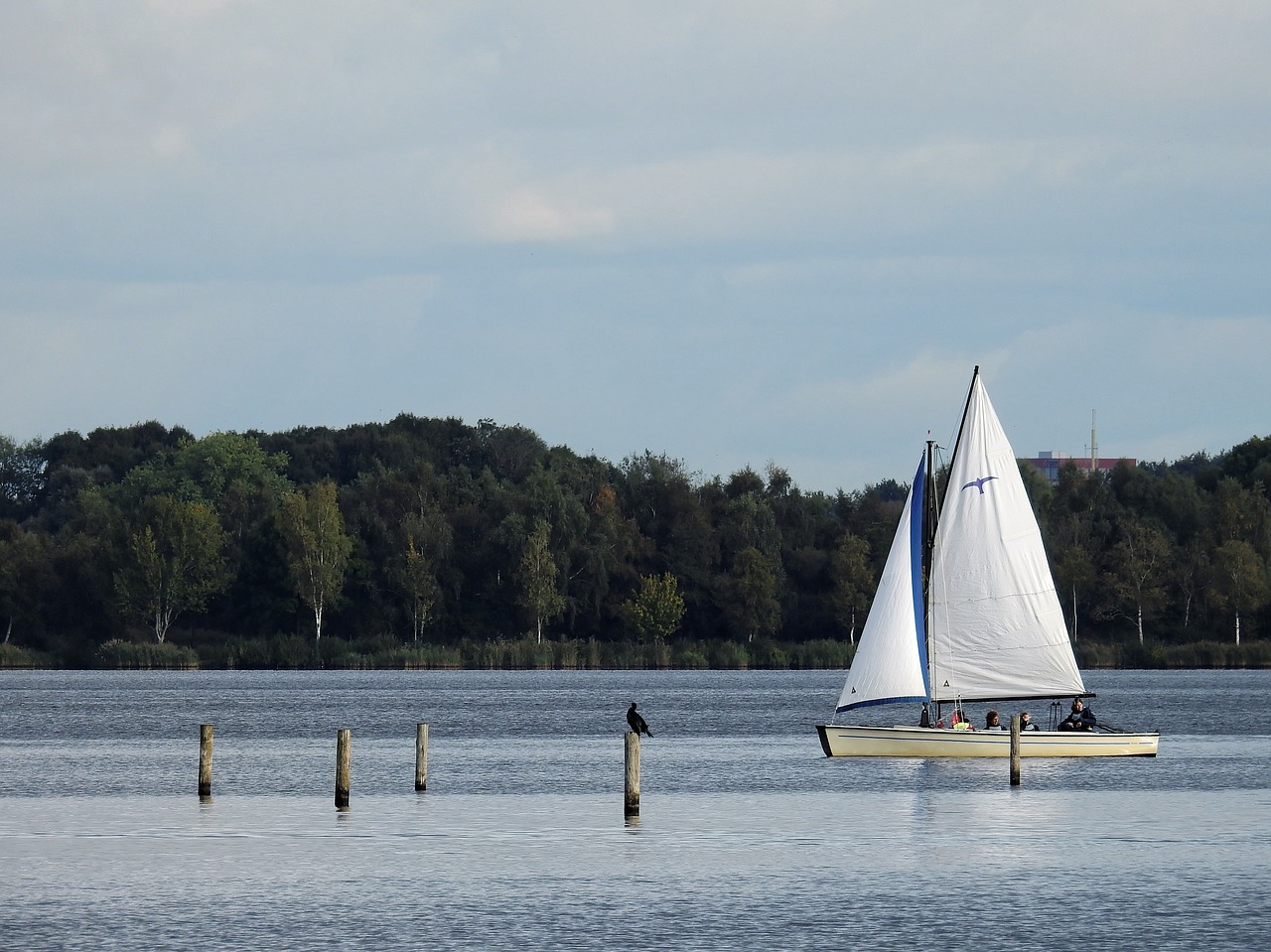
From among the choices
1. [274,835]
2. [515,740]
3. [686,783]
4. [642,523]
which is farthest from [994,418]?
[642,523]

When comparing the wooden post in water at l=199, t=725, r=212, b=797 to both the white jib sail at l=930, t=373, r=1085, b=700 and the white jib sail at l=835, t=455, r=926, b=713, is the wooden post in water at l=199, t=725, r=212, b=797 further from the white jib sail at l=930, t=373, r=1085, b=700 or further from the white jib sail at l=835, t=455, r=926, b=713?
the white jib sail at l=930, t=373, r=1085, b=700

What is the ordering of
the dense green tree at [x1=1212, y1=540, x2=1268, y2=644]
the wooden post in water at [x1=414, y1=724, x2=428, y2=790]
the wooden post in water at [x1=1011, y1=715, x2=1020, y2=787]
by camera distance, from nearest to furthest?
1. the wooden post in water at [x1=414, y1=724, x2=428, y2=790]
2. the wooden post in water at [x1=1011, y1=715, x2=1020, y2=787]
3. the dense green tree at [x1=1212, y1=540, x2=1268, y2=644]

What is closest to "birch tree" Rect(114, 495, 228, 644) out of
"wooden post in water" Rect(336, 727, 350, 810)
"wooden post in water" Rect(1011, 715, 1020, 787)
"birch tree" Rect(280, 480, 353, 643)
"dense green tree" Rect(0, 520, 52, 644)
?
"birch tree" Rect(280, 480, 353, 643)

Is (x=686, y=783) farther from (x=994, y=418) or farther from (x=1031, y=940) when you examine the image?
(x=1031, y=940)

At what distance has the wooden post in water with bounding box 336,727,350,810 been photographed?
45.8 m

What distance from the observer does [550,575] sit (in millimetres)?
156125

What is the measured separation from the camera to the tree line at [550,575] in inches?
6127

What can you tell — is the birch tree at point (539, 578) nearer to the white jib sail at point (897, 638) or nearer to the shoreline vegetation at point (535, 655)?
the shoreline vegetation at point (535, 655)

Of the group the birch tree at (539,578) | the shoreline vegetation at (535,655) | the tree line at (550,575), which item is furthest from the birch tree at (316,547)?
the birch tree at (539,578)

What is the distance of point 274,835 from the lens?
4159 cm

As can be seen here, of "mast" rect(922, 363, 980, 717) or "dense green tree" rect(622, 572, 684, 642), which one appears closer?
"mast" rect(922, 363, 980, 717)

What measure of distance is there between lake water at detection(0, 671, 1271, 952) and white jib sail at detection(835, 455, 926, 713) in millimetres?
2310

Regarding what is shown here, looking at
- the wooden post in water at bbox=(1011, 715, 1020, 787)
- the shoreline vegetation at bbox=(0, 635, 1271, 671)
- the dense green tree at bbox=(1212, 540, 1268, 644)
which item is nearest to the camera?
the wooden post in water at bbox=(1011, 715, 1020, 787)

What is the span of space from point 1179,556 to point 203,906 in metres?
133
